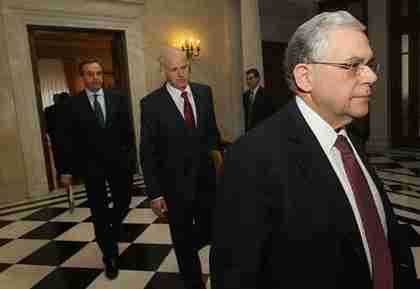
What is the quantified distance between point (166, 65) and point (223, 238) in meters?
1.33

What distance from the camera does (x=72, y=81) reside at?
12.0 metres

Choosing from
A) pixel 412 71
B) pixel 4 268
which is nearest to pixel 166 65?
pixel 4 268

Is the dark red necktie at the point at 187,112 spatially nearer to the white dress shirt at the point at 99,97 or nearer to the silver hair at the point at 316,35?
the white dress shirt at the point at 99,97

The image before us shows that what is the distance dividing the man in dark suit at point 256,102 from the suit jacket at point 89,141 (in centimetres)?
305

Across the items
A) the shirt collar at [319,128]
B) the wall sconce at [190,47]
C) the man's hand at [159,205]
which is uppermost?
the wall sconce at [190,47]

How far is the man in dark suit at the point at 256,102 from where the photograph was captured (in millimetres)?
5360

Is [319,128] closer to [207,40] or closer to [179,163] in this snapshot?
[179,163]

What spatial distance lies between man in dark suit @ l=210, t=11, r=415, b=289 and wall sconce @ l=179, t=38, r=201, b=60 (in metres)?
5.87

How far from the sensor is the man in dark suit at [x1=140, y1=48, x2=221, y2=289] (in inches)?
82.4

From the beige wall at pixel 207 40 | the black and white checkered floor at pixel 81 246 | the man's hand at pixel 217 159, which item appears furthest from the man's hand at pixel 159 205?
the beige wall at pixel 207 40

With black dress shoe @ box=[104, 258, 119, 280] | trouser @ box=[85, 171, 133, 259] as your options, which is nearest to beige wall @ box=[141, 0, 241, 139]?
trouser @ box=[85, 171, 133, 259]

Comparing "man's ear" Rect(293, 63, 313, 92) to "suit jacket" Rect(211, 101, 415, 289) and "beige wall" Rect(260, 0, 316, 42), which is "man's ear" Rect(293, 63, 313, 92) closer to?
"suit jacket" Rect(211, 101, 415, 289)

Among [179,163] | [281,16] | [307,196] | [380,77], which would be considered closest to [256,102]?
[179,163]

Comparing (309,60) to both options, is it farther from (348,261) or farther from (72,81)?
(72,81)
